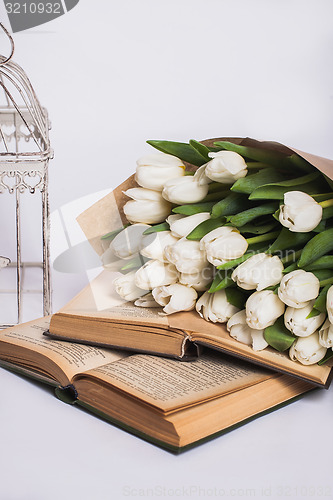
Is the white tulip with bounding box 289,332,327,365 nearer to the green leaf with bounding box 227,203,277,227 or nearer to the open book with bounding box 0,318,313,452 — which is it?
the open book with bounding box 0,318,313,452

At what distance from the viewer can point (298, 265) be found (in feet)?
2.32

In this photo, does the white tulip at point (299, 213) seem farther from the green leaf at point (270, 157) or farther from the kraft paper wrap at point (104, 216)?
the kraft paper wrap at point (104, 216)

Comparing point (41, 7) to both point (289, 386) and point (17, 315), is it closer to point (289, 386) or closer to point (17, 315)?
point (17, 315)

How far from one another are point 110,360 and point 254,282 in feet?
0.64

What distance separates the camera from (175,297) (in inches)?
31.1

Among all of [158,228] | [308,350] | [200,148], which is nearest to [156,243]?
[158,228]

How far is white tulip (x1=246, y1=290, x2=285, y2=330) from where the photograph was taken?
0.71m

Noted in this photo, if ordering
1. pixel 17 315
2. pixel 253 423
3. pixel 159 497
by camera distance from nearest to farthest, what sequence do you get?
pixel 159 497, pixel 253 423, pixel 17 315

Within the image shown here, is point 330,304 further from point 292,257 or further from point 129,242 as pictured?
point 129,242

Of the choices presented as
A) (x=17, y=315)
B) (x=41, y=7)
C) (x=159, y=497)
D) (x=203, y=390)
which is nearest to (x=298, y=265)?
(x=203, y=390)

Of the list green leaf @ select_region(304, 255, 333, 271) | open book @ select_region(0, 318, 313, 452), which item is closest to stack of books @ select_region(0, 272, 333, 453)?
open book @ select_region(0, 318, 313, 452)

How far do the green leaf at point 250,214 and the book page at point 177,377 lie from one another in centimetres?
16

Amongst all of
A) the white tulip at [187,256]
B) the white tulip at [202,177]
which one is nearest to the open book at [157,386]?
the white tulip at [187,256]

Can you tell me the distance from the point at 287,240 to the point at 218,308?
111mm
